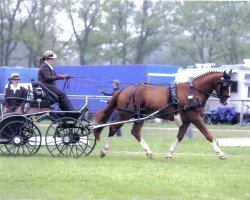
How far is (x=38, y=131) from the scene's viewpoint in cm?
1490

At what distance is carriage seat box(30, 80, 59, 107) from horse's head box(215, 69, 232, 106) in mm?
3331

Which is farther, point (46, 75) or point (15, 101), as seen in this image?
point (15, 101)

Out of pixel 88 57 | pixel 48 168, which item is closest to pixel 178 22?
pixel 88 57

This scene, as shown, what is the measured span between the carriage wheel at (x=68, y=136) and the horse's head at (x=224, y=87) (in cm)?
284

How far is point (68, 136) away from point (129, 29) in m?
41.0

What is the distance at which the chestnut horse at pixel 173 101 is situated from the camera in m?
15.0

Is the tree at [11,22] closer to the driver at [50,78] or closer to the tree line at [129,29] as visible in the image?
the tree line at [129,29]

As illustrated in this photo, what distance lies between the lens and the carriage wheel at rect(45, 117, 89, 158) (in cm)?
1498

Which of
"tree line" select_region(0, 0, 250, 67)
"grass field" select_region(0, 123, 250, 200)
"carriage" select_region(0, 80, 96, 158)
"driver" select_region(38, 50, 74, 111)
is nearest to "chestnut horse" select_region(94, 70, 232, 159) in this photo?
"carriage" select_region(0, 80, 96, 158)

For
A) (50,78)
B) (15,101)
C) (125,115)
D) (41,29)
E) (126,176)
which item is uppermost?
(41,29)

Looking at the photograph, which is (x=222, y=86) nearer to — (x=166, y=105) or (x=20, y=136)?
(x=166, y=105)

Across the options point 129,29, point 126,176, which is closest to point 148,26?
point 129,29

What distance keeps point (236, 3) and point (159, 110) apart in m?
38.8

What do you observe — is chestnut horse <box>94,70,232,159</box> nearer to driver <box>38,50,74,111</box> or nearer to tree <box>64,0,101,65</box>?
driver <box>38,50,74,111</box>
